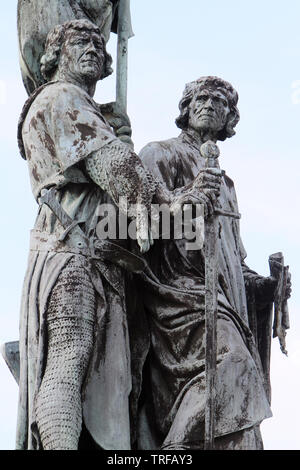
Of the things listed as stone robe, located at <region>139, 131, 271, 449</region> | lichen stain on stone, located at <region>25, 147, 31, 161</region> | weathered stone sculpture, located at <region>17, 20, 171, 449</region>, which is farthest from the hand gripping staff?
lichen stain on stone, located at <region>25, 147, 31, 161</region>

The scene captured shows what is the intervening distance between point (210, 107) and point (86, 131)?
137 centimetres

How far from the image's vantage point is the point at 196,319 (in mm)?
15094

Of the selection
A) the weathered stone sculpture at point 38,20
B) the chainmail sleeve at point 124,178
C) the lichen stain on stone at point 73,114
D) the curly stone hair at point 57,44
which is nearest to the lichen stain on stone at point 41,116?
the lichen stain on stone at point 73,114

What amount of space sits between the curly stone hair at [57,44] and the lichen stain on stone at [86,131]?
2.83ft

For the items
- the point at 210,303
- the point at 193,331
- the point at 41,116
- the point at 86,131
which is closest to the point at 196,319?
the point at 193,331

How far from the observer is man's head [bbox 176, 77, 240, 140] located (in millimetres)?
16109

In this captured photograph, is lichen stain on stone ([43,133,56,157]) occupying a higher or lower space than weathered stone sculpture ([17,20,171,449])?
higher

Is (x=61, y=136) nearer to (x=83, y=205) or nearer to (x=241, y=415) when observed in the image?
(x=83, y=205)

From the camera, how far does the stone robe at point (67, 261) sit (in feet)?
47.8

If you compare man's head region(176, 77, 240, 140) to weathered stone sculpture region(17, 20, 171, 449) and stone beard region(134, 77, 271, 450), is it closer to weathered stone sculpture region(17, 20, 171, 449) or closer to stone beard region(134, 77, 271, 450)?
stone beard region(134, 77, 271, 450)

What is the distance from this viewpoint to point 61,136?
597 inches

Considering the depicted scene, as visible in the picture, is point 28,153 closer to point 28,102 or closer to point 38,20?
point 28,102

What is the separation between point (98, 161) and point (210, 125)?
143 cm

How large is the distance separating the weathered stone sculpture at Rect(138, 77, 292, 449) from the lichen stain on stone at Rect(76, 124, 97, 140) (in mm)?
740
